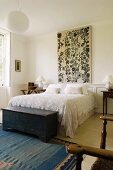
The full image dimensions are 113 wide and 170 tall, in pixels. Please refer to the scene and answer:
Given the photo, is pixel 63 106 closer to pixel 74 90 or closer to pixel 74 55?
pixel 74 90

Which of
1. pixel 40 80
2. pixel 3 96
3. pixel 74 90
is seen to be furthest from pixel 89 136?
pixel 3 96

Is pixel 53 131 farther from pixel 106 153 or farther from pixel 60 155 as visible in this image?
pixel 106 153

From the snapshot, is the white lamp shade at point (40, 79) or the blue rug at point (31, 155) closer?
the blue rug at point (31, 155)

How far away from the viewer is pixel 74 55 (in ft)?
18.0

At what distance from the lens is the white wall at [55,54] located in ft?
16.4

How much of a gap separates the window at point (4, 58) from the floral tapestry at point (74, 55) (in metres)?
1.84

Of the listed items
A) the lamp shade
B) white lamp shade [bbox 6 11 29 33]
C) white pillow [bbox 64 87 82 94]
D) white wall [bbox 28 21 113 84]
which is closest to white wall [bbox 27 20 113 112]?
white wall [bbox 28 21 113 84]

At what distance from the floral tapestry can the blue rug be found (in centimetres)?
305

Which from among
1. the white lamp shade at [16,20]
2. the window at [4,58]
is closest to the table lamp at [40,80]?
the window at [4,58]

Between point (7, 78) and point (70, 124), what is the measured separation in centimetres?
365

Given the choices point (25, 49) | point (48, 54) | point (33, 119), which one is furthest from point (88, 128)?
point (25, 49)

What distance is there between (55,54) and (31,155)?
13.9 ft

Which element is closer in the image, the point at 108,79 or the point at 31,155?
the point at 31,155

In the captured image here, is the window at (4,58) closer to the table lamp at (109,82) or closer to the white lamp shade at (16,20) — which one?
the white lamp shade at (16,20)
